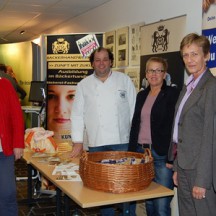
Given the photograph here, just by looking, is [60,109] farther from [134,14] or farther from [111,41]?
[134,14]

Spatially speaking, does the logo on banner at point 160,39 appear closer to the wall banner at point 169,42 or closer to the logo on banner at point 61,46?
the wall banner at point 169,42

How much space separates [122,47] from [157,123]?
185cm

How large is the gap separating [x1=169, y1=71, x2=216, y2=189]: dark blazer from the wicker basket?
0.68 ft

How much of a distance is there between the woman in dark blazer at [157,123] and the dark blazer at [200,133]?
0.45m

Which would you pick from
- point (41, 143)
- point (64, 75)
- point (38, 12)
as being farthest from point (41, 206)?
point (38, 12)

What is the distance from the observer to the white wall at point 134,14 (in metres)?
2.93

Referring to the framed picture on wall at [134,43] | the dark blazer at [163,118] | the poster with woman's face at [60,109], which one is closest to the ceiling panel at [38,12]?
the framed picture on wall at [134,43]

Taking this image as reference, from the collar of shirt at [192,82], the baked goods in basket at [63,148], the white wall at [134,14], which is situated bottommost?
the baked goods in basket at [63,148]

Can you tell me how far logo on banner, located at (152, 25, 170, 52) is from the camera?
3125 mm

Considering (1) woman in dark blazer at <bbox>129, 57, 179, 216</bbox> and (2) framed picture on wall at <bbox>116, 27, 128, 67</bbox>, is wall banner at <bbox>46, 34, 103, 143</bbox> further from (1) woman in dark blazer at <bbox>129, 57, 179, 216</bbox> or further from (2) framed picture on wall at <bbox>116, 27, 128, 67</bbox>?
(1) woman in dark blazer at <bbox>129, 57, 179, 216</bbox>

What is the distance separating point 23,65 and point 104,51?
657 centimetres

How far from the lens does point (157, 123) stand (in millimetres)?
2402

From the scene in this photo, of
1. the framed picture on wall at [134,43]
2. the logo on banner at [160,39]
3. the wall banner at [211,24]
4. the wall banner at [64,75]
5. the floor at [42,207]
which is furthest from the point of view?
the wall banner at [64,75]

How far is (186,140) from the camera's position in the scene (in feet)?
6.15
